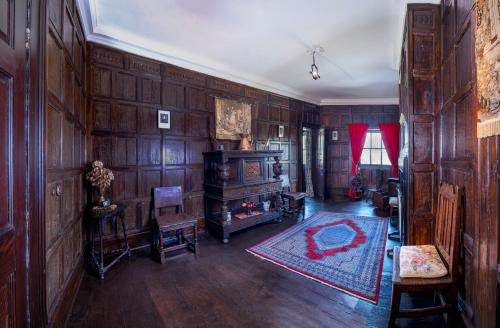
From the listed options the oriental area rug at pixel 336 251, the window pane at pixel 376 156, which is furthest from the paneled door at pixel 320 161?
the oriental area rug at pixel 336 251

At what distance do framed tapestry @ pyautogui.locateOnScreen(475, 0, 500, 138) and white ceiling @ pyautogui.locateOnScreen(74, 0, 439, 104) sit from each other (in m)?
1.56

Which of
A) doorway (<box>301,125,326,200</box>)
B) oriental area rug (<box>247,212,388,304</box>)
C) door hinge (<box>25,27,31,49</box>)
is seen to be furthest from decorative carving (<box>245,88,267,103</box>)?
door hinge (<box>25,27,31,49</box>)

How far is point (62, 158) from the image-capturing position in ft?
5.84

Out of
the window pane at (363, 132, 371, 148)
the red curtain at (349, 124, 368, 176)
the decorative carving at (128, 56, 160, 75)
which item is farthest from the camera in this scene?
the window pane at (363, 132, 371, 148)

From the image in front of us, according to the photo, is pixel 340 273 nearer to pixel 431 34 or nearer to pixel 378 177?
pixel 431 34

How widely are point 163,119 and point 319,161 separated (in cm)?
470

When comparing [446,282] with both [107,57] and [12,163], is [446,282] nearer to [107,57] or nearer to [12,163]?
[12,163]

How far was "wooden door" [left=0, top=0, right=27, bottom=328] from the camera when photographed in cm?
95

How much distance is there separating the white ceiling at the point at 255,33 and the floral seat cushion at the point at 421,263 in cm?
240

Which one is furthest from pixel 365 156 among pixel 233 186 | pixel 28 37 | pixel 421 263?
pixel 28 37

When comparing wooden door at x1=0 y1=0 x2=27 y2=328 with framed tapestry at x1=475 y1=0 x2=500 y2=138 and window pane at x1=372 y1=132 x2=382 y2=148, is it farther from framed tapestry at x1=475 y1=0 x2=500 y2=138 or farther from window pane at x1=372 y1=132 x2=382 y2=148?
window pane at x1=372 y1=132 x2=382 y2=148

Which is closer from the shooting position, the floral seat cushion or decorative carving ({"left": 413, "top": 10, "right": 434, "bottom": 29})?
the floral seat cushion

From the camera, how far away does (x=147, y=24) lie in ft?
9.04

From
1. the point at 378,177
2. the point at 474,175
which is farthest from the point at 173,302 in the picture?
the point at 378,177
